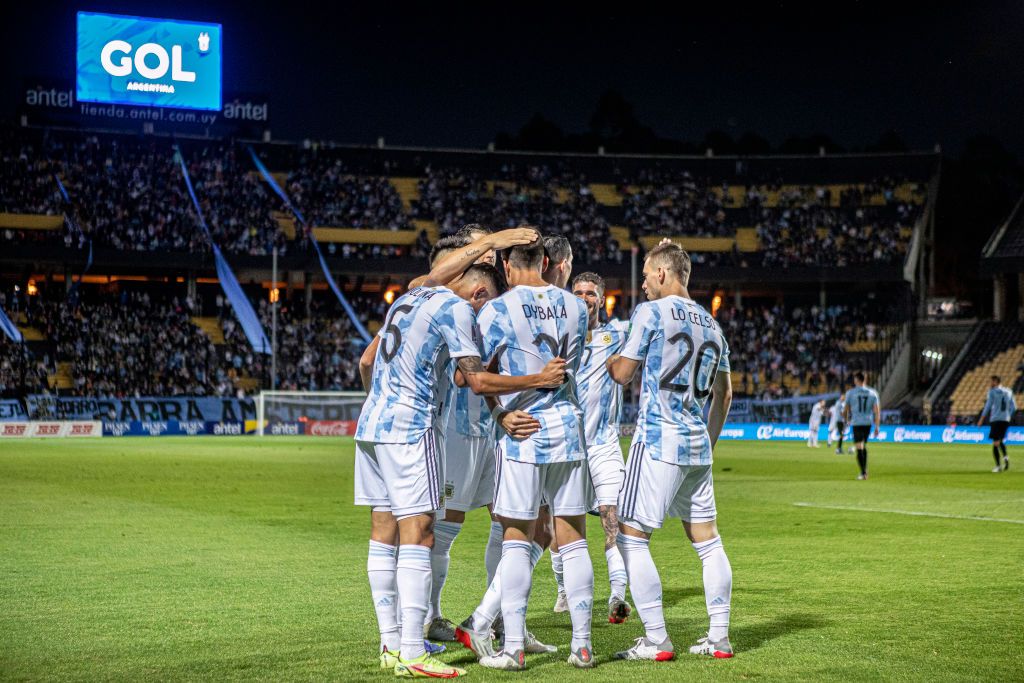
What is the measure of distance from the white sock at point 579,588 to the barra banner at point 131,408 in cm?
4085

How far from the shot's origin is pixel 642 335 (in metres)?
7.53

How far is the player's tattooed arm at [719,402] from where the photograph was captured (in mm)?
7852

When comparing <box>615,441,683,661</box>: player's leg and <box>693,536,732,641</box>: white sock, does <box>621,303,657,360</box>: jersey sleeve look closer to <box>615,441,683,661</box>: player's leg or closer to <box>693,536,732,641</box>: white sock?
<box>615,441,683,661</box>: player's leg

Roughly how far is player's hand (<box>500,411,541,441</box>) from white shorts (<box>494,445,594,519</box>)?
179 mm

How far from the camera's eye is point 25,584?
10250mm

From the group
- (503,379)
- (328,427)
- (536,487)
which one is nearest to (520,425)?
(503,379)

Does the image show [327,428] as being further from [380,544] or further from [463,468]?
[380,544]

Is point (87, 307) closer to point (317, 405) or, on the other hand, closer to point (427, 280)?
point (317, 405)

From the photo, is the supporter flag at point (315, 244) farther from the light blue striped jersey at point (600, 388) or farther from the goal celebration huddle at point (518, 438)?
the goal celebration huddle at point (518, 438)

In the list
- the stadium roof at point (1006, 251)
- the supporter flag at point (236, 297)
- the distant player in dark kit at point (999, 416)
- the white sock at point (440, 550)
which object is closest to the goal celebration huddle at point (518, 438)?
the white sock at point (440, 550)

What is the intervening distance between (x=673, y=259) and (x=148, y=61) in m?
58.0

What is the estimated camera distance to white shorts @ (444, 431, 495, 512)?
314 inches

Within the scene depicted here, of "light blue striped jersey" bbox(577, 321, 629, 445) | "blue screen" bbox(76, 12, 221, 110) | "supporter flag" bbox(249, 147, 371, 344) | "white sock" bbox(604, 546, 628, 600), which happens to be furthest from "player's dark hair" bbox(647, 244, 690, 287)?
"blue screen" bbox(76, 12, 221, 110)

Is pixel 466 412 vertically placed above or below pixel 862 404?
above
